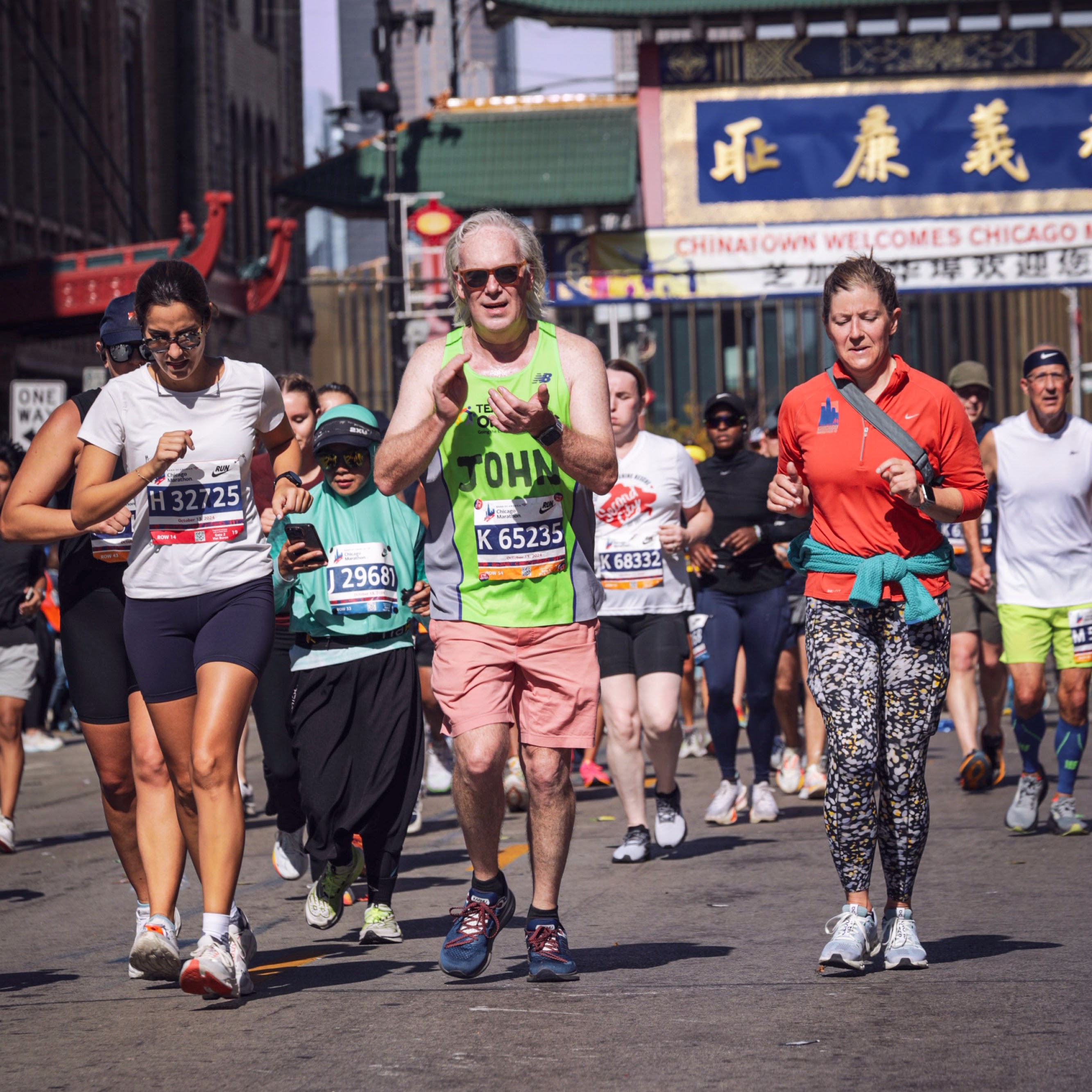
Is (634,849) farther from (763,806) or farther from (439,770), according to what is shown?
(439,770)

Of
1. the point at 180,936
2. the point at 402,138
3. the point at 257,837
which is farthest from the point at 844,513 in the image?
the point at 402,138

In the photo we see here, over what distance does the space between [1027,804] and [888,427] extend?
3.74 meters

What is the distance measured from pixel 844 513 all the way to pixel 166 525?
6.75 ft

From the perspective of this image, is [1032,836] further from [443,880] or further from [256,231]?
[256,231]

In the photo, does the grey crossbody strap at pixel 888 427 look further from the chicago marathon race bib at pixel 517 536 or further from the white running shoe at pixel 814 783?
the white running shoe at pixel 814 783

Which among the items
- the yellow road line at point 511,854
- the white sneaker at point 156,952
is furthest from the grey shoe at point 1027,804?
the white sneaker at point 156,952

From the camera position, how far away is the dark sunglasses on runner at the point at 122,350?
668cm

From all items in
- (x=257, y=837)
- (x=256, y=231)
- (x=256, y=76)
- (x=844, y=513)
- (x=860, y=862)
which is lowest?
(x=257, y=837)

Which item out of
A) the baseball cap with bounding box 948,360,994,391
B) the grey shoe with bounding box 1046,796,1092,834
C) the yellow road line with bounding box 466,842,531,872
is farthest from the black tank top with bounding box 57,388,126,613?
the baseball cap with bounding box 948,360,994,391

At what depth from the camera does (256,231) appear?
1859 inches

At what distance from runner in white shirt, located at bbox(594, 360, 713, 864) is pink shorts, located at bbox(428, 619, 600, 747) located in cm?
295

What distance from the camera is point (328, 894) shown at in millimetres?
7160

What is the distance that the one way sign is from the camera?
64.0 feet

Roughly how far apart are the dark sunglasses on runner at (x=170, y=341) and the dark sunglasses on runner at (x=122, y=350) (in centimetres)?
77
